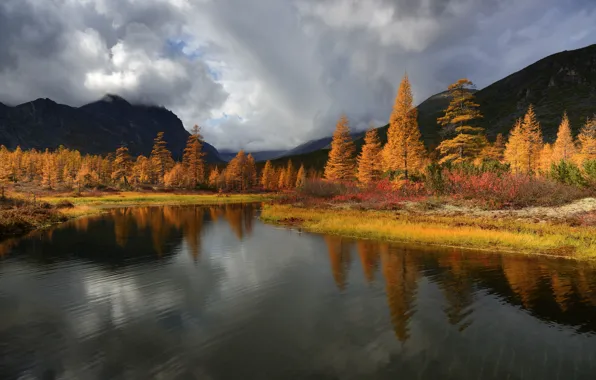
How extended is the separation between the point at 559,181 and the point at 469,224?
1885 centimetres

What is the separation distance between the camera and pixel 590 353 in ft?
27.6

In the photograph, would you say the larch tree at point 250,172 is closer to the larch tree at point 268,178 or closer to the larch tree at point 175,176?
the larch tree at point 268,178

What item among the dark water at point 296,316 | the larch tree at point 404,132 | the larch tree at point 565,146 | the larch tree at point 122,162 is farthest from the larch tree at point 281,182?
the dark water at point 296,316

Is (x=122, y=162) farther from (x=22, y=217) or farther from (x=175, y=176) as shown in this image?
(x=22, y=217)

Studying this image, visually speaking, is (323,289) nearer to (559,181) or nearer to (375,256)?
(375,256)

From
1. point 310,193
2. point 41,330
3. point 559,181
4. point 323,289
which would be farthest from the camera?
point 310,193

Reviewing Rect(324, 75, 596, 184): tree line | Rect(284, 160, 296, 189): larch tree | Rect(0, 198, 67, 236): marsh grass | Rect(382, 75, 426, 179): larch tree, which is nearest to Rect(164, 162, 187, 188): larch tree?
Rect(284, 160, 296, 189): larch tree

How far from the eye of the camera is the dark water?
788 cm

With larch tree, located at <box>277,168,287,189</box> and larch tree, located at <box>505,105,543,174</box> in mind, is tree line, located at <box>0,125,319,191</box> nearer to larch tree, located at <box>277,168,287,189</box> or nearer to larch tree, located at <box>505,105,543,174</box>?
larch tree, located at <box>277,168,287,189</box>

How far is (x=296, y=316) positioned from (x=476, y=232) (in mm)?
16570

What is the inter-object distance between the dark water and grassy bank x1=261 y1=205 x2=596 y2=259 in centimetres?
201

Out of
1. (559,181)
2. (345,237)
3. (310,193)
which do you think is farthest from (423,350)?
(310,193)

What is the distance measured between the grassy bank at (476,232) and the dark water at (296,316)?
201 cm

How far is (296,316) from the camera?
10.9 meters
